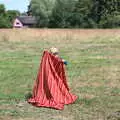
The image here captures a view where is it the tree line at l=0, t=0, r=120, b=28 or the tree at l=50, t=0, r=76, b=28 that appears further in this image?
the tree at l=50, t=0, r=76, b=28

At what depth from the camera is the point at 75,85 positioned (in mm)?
11992

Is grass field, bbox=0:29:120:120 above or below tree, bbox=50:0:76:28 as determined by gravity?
below

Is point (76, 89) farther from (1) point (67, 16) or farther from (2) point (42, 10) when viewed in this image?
(2) point (42, 10)

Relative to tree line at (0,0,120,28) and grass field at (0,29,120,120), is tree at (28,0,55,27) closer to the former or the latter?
tree line at (0,0,120,28)

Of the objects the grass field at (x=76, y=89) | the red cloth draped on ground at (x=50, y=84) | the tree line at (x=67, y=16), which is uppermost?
the tree line at (x=67, y=16)

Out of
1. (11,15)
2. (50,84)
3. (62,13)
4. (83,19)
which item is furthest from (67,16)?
(50,84)

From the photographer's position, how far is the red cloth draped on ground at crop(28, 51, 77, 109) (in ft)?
30.1

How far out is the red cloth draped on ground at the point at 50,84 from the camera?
9.16 meters

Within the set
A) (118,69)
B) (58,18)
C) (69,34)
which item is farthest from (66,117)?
(58,18)

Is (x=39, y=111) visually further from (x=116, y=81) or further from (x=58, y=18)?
(x=58, y=18)

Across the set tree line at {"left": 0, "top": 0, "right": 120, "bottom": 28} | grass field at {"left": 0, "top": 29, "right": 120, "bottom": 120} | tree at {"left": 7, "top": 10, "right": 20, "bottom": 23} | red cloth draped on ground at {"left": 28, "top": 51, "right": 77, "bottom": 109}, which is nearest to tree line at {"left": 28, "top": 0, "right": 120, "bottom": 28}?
tree line at {"left": 0, "top": 0, "right": 120, "bottom": 28}

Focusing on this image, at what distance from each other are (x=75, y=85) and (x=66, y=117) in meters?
3.88

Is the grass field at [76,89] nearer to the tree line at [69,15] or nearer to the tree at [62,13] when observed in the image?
the tree line at [69,15]

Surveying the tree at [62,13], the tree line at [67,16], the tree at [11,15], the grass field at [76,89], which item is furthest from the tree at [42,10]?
the grass field at [76,89]
